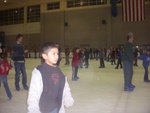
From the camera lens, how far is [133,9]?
23.1 m

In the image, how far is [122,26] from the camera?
3072cm

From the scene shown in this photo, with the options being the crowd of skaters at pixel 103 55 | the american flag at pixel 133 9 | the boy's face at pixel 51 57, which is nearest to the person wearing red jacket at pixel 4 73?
the boy's face at pixel 51 57

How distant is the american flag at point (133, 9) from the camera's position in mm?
22859

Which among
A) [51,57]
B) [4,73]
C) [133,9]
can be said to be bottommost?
[4,73]

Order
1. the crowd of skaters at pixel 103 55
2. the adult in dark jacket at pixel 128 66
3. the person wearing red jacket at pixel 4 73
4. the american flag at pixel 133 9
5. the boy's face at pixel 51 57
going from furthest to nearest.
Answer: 1. the american flag at pixel 133 9
2. the crowd of skaters at pixel 103 55
3. the adult in dark jacket at pixel 128 66
4. the person wearing red jacket at pixel 4 73
5. the boy's face at pixel 51 57

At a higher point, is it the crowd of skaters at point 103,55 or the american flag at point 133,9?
the american flag at point 133,9

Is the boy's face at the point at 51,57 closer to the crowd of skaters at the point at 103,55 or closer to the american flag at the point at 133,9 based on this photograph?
the crowd of skaters at the point at 103,55

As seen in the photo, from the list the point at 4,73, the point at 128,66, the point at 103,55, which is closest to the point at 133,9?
the point at 103,55

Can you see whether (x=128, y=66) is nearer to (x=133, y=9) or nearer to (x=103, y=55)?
(x=103, y=55)

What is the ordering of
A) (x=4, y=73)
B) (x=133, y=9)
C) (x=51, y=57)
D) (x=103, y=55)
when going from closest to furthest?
(x=51, y=57)
(x=4, y=73)
(x=103, y=55)
(x=133, y=9)

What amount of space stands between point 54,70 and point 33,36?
3572 cm

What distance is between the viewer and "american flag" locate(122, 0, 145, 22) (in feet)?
75.0

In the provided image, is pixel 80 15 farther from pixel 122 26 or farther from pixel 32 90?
pixel 32 90

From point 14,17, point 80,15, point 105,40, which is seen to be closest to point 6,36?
point 14,17
